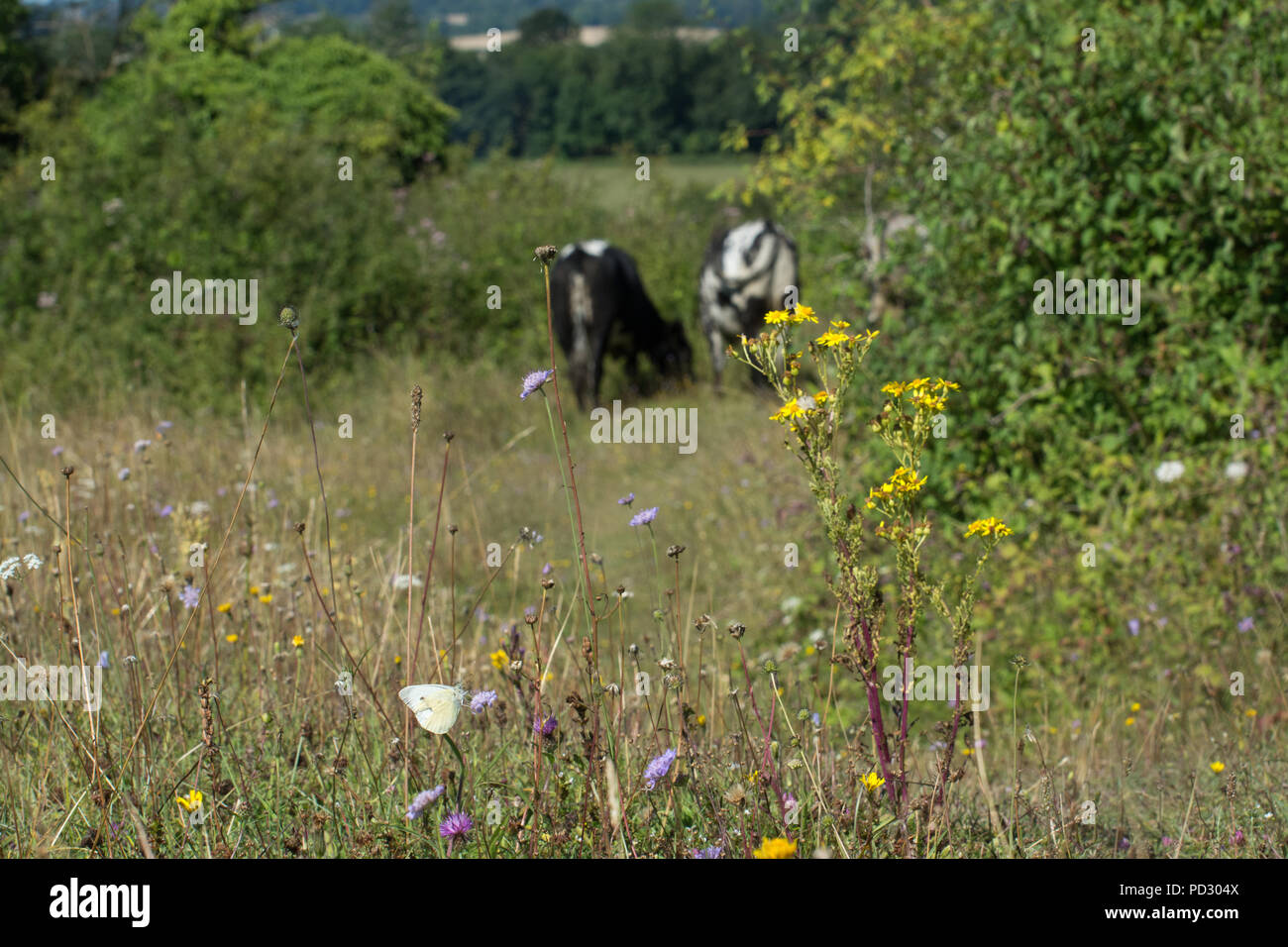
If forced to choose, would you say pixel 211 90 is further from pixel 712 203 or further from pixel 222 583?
pixel 222 583

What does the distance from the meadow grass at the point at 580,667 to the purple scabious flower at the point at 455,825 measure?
0.05m

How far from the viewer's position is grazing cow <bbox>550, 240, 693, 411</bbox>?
35.1ft

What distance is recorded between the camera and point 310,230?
36.0ft

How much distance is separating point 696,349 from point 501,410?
3290 mm

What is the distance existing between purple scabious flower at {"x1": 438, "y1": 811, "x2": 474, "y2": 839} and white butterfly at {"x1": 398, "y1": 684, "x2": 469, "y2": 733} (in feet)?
0.47

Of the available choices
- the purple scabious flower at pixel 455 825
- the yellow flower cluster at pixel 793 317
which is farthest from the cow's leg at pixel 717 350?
the purple scabious flower at pixel 455 825

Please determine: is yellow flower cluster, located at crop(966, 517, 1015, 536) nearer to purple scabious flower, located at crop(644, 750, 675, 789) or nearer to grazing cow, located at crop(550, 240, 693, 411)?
purple scabious flower, located at crop(644, 750, 675, 789)

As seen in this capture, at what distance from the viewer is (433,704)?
1.80 meters

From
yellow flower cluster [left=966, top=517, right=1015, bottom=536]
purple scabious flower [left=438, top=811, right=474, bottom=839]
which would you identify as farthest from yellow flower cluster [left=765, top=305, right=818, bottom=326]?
purple scabious flower [left=438, top=811, right=474, bottom=839]

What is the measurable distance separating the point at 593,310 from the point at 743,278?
1.48 m

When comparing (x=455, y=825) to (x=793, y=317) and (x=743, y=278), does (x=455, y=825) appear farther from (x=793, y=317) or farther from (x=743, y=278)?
(x=743, y=278)

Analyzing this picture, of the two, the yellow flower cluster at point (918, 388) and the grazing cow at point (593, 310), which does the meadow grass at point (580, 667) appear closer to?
the yellow flower cluster at point (918, 388)

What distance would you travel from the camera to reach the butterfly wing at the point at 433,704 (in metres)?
1.78

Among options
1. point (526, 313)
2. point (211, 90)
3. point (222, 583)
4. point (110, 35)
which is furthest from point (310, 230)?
point (110, 35)
